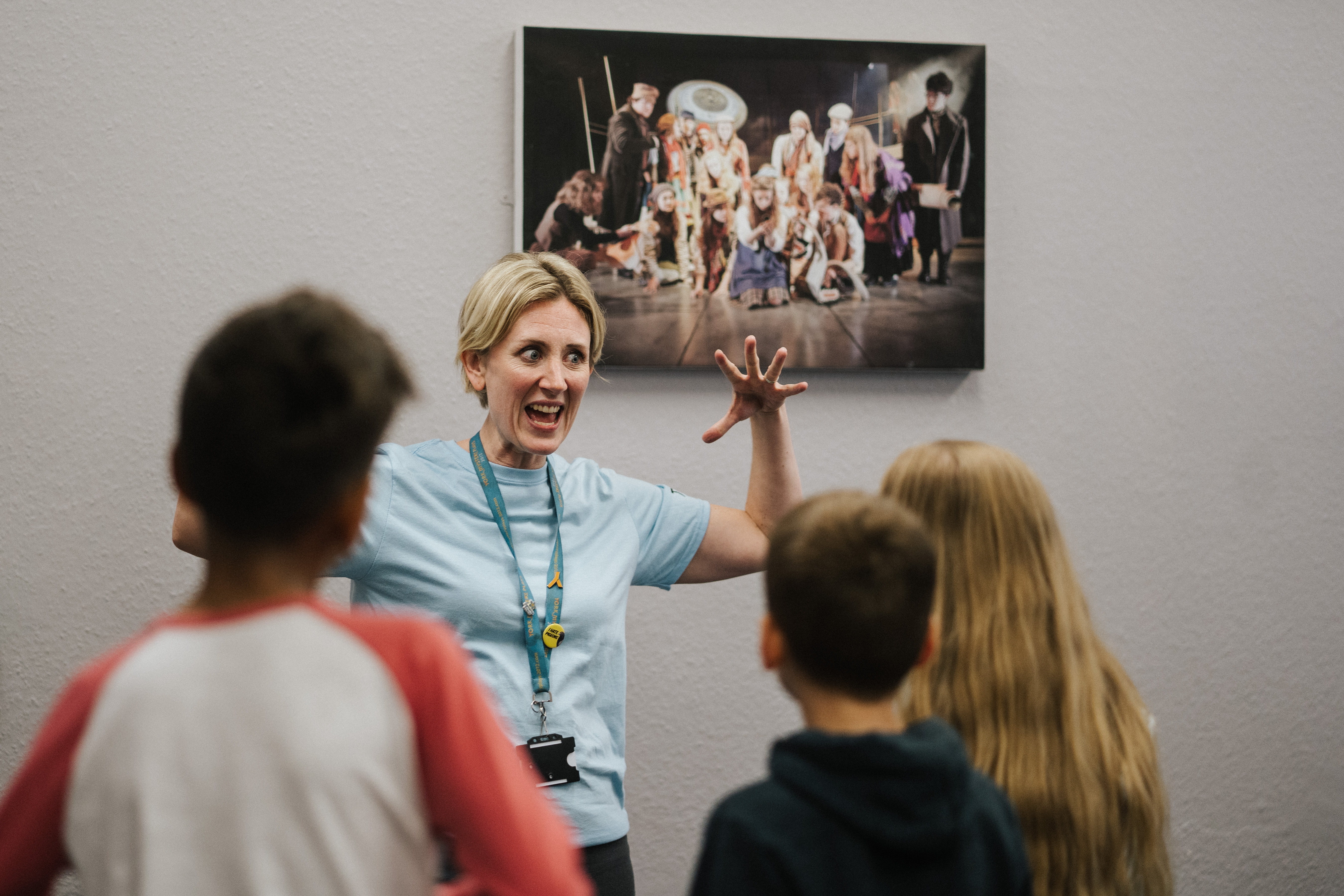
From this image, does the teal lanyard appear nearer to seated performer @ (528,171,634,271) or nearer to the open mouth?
the open mouth

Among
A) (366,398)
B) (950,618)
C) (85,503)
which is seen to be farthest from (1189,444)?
(85,503)

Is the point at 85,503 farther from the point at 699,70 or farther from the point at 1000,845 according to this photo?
the point at 1000,845

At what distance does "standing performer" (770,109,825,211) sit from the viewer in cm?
215

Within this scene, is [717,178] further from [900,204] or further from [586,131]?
[900,204]

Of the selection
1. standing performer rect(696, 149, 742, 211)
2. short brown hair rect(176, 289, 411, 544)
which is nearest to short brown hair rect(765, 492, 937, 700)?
short brown hair rect(176, 289, 411, 544)

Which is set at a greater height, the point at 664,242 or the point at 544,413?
the point at 664,242

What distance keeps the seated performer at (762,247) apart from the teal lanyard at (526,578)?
0.77 m

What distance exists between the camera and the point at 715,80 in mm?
2125

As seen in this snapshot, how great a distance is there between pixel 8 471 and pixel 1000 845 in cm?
199

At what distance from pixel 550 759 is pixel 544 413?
52cm

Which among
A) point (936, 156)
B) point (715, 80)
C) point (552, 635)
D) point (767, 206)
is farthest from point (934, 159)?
point (552, 635)

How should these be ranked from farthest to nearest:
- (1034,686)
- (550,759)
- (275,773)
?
(550,759) → (1034,686) → (275,773)

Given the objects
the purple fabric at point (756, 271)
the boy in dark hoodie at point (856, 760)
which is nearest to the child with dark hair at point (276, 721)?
the boy in dark hoodie at point (856, 760)

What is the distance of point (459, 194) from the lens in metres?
2.08
